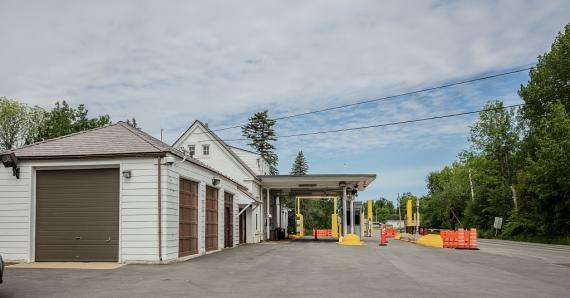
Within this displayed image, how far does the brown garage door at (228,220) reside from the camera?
90.0 ft

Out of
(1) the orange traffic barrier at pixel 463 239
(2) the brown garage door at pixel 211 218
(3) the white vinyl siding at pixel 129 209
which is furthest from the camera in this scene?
(1) the orange traffic barrier at pixel 463 239

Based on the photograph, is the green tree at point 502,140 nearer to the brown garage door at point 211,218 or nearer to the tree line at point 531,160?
the tree line at point 531,160

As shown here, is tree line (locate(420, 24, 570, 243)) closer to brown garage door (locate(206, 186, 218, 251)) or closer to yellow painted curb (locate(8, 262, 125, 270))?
brown garage door (locate(206, 186, 218, 251))

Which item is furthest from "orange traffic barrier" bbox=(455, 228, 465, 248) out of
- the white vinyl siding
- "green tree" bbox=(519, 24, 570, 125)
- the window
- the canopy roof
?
"green tree" bbox=(519, 24, 570, 125)

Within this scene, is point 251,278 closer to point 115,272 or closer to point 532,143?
point 115,272

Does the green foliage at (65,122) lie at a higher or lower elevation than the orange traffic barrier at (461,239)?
higher

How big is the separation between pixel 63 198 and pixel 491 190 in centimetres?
4901

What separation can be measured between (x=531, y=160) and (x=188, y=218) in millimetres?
30429

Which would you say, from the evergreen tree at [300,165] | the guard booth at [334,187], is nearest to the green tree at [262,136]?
the evergreen tree at [300,165]

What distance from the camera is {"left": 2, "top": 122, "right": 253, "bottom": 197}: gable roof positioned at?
58.3 ft

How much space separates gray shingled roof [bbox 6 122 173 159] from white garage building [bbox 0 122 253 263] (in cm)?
3

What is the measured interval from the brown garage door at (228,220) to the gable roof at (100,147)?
7763mm

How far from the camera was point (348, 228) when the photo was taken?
137ft

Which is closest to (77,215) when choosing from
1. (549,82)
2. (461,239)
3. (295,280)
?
(295,280)
